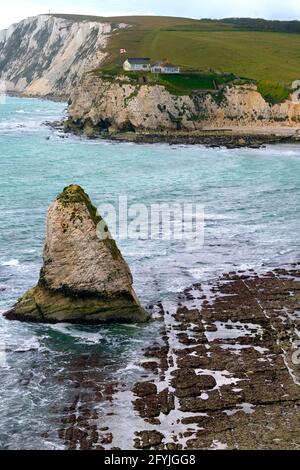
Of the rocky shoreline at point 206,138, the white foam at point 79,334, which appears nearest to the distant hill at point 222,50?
the rocky shoreline at point 206,138

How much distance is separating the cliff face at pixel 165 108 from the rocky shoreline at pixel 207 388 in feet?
272

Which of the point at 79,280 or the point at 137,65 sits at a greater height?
the point at 137,65

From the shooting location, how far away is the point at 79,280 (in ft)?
123

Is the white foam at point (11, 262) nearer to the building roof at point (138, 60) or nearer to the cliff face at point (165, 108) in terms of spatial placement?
the cliff face at point (165, 108)

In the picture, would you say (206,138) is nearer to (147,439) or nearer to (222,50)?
(222,50)

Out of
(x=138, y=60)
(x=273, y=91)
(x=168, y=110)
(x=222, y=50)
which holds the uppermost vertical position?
(x=222, y=50)

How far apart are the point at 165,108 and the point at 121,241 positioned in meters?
69.9

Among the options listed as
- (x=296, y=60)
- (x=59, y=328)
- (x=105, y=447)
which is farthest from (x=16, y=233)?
(x=296, y=60)

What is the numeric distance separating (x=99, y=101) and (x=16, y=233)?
240 feet

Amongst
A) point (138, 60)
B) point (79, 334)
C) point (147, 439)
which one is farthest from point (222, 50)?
point (147, 439)

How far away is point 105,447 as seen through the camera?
84.8ft

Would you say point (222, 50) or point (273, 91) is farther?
point (222, 50)
